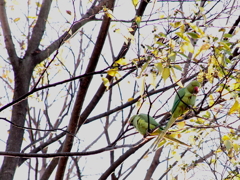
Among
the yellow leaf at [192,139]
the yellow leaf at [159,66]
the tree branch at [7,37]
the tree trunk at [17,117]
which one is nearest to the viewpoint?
the yellow leaf at [159,66]

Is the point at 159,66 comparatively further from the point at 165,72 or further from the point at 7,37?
the point at 7,37

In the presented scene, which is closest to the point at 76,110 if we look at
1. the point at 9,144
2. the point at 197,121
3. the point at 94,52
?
the point at 94,52

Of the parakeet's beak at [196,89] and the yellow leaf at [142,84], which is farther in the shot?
the parakeet's beak at [196,89]

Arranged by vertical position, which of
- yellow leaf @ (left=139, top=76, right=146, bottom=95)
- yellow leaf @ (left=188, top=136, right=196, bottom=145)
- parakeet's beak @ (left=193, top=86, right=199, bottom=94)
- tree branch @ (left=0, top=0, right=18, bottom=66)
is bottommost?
yellow leaf @ (left=139, top=76, right=146, bottom=95)

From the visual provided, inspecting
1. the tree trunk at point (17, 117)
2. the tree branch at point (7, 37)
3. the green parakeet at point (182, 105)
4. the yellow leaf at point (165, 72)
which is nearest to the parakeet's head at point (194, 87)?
the green parakeet at point (182, 105)

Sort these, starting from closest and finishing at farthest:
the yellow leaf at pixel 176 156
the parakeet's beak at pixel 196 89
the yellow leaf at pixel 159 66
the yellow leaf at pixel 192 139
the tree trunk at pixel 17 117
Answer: the yellow leaf at pixel 159 66
the parakeet's beak at pixel 196 89
the tree trunk at pixel 17 117
the yellow leaf at pixel 176 156
the yellow leaf at pixel 192 139

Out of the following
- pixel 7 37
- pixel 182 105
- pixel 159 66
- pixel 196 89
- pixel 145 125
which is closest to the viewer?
pixel 159 66

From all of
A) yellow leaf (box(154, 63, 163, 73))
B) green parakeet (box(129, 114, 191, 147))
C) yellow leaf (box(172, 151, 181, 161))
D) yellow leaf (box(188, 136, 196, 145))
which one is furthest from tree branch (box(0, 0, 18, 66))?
yellow leaf (box(188, 136, 196, 145))

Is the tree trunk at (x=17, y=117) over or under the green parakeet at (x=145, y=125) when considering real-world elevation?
over

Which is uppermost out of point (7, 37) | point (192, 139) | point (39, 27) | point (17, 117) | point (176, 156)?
point (39, 27)

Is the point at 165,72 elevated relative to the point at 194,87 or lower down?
lower down

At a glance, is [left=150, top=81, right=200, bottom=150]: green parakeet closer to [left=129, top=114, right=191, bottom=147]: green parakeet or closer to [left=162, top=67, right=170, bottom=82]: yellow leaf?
[left=129, top=114, right=191, bottom=147]: green parakeet

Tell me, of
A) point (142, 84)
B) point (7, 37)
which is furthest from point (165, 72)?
point (7, 37)

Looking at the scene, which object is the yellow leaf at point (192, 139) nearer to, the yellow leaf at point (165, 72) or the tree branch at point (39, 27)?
the yellow leaf at point (165, 72)
